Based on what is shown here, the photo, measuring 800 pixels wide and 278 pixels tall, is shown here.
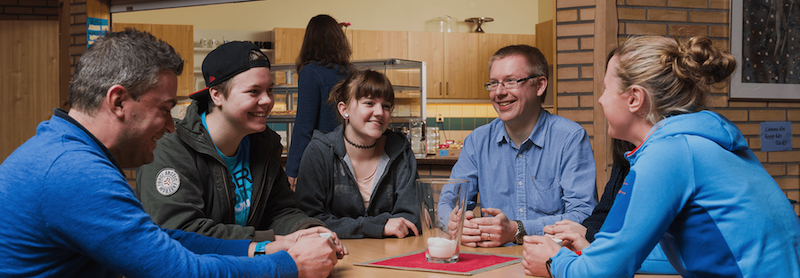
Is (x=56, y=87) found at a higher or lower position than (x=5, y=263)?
higher

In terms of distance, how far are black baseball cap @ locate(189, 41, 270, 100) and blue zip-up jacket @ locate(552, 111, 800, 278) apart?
3.48 feet

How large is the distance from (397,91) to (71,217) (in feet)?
12.8

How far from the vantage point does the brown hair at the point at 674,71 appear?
0.99m

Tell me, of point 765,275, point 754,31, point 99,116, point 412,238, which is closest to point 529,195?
point 412,238

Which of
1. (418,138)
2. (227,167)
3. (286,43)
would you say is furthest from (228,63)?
(286,43)

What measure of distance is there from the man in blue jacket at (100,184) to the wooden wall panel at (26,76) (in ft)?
17.9

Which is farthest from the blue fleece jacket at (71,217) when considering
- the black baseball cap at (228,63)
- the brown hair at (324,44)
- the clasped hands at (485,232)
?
the brown hair at (324,44)

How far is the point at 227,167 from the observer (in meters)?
1.53

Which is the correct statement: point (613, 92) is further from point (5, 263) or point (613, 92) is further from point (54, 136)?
point (5, 263)

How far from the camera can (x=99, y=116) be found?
0.94 meters

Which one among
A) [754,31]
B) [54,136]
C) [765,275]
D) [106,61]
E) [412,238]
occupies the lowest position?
[412,238]

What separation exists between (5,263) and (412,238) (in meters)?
1.02

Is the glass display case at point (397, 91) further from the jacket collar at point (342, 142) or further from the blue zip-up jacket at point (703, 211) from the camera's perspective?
the blue zip-up jacket at point (703, 211)

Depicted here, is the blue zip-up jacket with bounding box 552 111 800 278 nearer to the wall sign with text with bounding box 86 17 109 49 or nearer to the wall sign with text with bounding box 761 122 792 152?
the wall sign with text with bounding box 761 122 792 152
